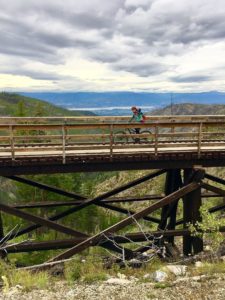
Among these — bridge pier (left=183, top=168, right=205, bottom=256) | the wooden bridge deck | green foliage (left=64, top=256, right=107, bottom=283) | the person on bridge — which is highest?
the person on bridge

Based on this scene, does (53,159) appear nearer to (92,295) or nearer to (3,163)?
(3,163)

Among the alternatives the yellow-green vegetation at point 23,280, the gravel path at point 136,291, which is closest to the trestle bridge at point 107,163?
the yellow-green vegetation at point 23,280

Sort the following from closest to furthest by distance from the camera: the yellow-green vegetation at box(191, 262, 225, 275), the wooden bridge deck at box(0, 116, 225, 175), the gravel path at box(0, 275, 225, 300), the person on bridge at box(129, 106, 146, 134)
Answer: the gravel path at box(0, 275, 225, 300), the yellow-green vegetation at box(191, 262, 225, 275), the wooden bridge deck at box(0, 116, 225, 175), the person on bridge at box(129, 106, 146, 134)

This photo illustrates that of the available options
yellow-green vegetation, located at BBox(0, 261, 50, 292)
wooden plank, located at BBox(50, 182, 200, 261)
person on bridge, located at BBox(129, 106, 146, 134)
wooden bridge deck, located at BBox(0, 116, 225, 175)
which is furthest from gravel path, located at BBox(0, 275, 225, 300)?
person on bridge, located at BBox(129, 106, 146, 134)

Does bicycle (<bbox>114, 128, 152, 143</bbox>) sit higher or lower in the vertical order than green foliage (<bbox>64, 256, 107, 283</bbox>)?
higher

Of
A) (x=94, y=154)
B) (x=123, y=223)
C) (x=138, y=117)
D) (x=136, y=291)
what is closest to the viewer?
(x=136, y=291)

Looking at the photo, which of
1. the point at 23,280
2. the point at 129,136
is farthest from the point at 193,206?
the point at 23,280

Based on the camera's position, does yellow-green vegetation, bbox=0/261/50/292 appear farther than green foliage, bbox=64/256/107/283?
No

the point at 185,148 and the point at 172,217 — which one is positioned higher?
the point at 185,148

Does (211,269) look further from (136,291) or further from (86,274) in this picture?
(86,274)

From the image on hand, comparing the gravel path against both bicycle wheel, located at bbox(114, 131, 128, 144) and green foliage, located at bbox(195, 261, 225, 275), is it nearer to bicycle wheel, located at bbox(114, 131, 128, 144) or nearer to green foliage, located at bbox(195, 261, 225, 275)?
green foliage, located at bbox(195, 261, 225, 275)

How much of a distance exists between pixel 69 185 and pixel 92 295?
25.5 meters

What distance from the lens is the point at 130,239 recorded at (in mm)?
12180

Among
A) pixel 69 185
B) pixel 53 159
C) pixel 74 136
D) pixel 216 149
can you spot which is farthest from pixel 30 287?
pixel 69 185
